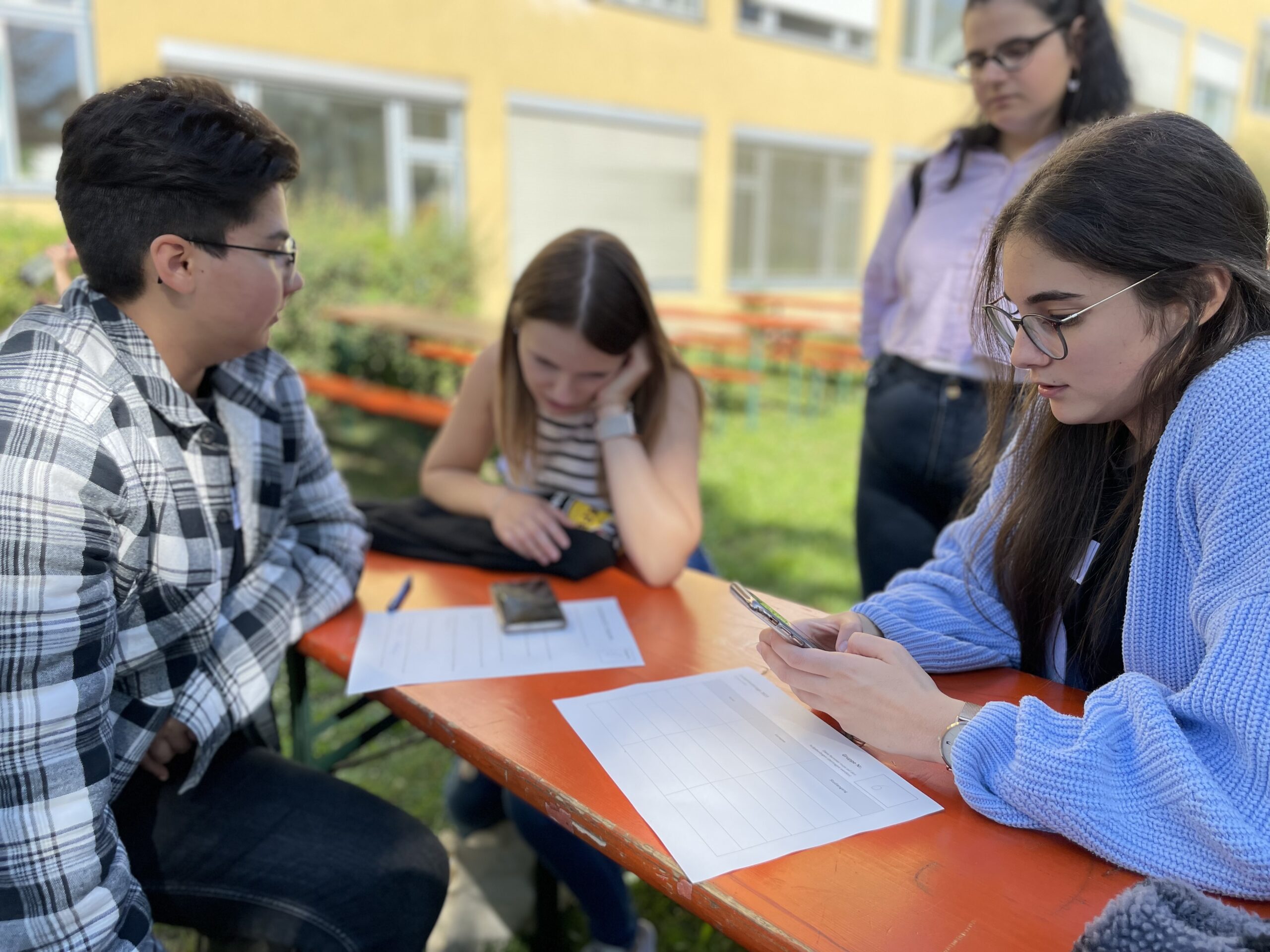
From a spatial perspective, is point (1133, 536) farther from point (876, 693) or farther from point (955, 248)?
point (955, 248)

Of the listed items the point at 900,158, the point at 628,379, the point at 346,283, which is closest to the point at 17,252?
Result: the point at 346,283

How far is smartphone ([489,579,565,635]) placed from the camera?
1.56 metres

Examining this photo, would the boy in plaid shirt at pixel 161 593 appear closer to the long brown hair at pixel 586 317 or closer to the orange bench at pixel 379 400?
the long brown hair at pixel 586 317

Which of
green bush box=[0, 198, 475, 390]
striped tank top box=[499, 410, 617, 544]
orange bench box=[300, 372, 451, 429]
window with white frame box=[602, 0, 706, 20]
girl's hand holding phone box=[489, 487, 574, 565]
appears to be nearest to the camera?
girl's hand holding phone box=[489, 487, 574, 565]

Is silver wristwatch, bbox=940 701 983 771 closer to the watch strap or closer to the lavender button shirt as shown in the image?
the watch strap

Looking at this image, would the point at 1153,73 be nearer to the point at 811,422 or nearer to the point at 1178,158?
the point at 811,422

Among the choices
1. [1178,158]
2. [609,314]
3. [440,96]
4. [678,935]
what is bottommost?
[678,935]

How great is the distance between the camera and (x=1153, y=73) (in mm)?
17812

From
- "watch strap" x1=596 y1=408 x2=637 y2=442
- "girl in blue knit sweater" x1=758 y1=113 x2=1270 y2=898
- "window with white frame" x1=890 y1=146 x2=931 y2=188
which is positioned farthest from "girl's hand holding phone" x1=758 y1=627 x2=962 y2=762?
"window with white frame" x1=890 y1=146 x2=931 y2=188

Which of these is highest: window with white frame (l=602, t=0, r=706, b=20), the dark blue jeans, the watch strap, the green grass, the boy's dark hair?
window with white frame (l=602, t=0, r=706, b=20)

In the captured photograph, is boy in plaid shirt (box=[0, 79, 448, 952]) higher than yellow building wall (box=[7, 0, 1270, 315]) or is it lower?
lower

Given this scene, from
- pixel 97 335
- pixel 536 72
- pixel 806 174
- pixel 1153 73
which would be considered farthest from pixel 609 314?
pixel 1153 73

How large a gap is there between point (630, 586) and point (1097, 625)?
837 mm

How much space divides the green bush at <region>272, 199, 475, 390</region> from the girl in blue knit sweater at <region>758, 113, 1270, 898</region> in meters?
5.43
